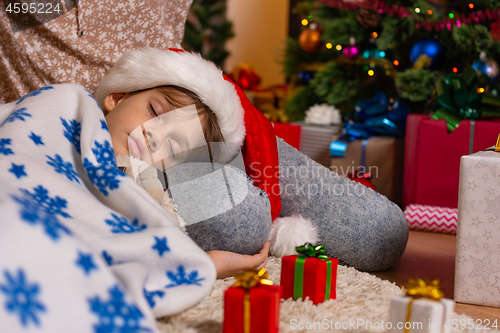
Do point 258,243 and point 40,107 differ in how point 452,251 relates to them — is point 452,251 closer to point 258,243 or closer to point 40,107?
point 258,243

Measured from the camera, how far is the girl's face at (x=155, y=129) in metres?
0.79

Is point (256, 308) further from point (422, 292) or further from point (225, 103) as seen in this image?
point (225, 103)

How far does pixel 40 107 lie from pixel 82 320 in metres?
0.41

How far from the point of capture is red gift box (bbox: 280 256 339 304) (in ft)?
2.01

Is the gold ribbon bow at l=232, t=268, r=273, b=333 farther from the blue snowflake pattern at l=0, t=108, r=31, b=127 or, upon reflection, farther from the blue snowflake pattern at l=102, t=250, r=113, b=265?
the blue snowflake pattern at l=0, t=108, r=31, b=127

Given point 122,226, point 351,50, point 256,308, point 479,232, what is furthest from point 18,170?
point 351,50

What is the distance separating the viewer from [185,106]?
2.77 feet

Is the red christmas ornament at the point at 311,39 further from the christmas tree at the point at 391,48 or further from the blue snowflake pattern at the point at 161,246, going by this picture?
the blue snowflake pattern at the point at 161,246

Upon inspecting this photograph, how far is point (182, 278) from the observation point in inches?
21.5

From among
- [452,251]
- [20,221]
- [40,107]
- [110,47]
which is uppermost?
[110,47]

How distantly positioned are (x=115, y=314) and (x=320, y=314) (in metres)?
0.29

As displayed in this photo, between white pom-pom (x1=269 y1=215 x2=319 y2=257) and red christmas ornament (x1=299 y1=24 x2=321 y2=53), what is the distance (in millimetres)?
1156

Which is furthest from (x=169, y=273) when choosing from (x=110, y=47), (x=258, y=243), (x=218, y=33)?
(x=218, y=33)

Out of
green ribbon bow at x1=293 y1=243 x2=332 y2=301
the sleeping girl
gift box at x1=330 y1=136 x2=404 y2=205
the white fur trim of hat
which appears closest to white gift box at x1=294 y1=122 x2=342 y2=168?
gift box at x1=330 y1=136 x2=404 y2=205
